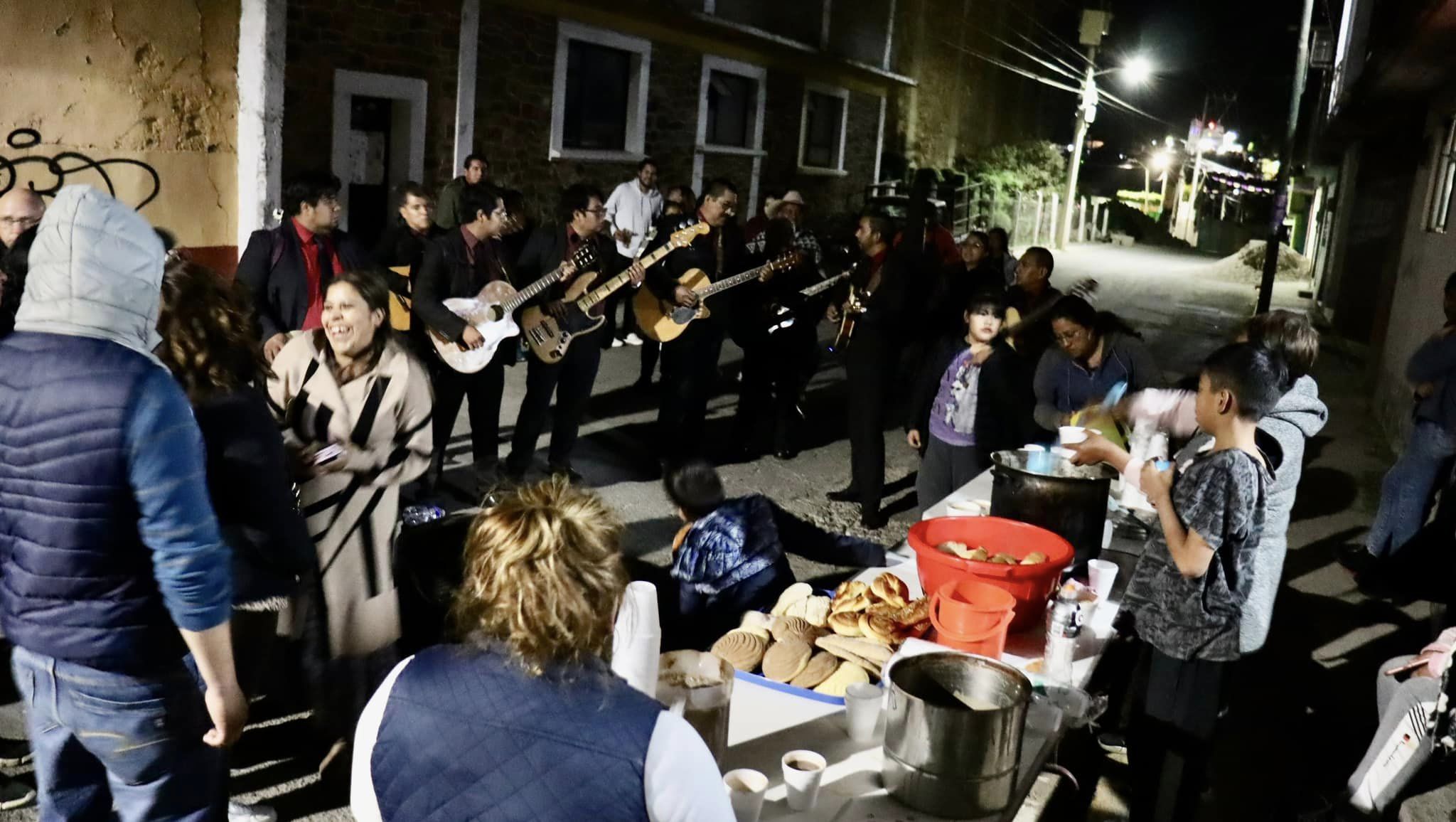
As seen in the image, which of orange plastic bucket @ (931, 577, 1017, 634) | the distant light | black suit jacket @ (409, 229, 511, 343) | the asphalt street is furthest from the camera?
the distant light

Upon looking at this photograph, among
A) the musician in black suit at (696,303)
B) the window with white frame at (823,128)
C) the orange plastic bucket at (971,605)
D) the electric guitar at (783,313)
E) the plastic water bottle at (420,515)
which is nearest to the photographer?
the orange plastic bucket at (971,605)

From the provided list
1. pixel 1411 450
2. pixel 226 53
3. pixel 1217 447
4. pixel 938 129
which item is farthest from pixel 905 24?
pixel 1217 447

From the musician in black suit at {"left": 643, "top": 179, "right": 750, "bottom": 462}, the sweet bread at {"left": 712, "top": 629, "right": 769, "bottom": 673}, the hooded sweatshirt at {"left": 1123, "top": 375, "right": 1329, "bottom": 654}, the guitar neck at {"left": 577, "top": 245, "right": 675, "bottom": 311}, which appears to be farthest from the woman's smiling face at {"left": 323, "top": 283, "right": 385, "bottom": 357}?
the musician in black suit at {"left": 643, "top": 179, "right": 750, "bottom": 462}

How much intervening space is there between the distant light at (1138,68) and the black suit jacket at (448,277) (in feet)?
129

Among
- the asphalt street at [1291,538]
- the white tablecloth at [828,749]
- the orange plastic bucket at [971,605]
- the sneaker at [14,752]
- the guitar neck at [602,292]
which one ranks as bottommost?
the sneaker at [14,752]

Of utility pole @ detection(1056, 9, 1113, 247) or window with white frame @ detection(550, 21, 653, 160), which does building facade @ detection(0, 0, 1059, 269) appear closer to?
window with white frame @ detection(550, 21, 653, 160)

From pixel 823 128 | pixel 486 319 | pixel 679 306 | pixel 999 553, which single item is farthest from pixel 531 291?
pixel 823 128

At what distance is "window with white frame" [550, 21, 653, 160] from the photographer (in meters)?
13.9

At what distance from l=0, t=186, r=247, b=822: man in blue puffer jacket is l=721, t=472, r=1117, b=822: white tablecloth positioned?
124 cm

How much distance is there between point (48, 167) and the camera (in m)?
8.51

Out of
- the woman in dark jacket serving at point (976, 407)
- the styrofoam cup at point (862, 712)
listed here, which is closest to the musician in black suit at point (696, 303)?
the woman in dark jacket serving at point (976, 407)

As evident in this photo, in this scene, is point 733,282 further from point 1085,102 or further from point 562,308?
point 1085,102

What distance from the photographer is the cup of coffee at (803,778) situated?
2637 mm

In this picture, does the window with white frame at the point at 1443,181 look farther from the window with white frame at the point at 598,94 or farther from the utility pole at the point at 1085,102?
the utility pole at the point at 1085,102
